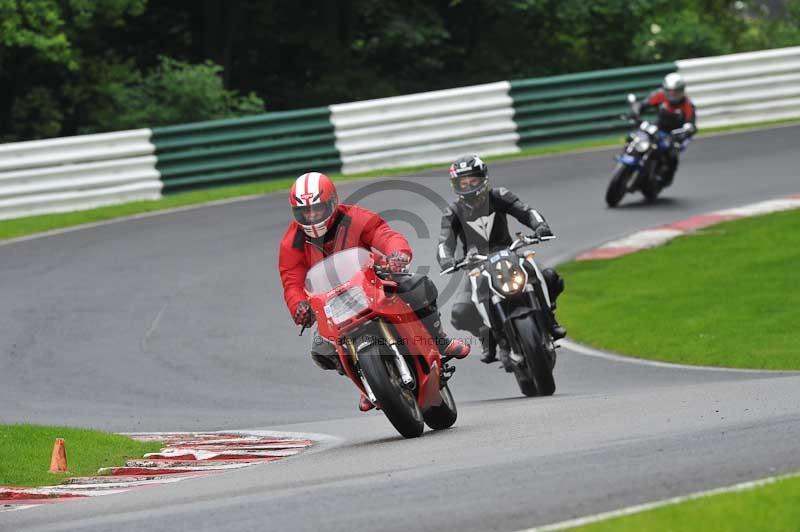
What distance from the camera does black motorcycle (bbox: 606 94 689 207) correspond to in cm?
1934

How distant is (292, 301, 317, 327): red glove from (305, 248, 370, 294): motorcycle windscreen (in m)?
0.09

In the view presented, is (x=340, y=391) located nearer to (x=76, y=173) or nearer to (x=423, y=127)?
(x=76, y=173)

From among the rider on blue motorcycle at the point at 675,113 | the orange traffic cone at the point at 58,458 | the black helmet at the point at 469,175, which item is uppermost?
the rider on blue motorcycle at the point at 675,113

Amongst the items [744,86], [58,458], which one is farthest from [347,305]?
[744,86]

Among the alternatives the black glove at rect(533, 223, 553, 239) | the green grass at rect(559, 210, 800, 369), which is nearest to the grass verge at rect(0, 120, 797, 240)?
the green grass at rect(559, 210, 800, 369)

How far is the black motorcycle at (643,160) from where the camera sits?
63.5 feet

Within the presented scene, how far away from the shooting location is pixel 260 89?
30641 millimetres

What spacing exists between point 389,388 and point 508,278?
2717 millimetres

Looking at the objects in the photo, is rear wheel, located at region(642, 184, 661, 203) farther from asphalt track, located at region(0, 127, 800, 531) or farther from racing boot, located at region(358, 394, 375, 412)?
racing boot, located at region(358, 394, 375, 412)

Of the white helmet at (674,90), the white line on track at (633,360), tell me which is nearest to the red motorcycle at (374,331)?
the white line on track at (633,360)

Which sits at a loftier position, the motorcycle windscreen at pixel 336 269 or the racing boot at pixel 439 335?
the motorcycle windscreen at pixel 336 269

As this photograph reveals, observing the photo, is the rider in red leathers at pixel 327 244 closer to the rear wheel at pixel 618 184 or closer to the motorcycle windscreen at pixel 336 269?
the motorcycle windscreen at pixel 336 269

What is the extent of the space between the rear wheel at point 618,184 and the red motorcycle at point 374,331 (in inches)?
431

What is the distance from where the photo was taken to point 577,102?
78.6ft
